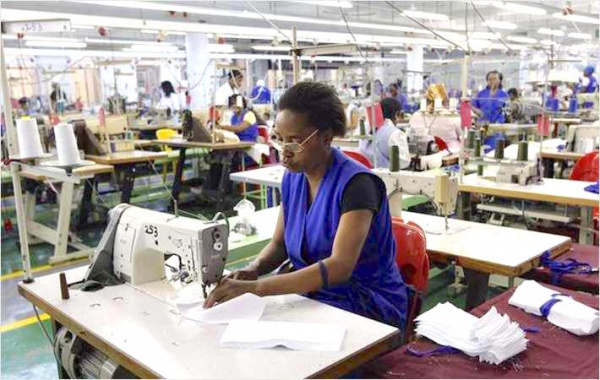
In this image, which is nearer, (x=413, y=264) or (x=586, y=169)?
(x=413, y=264)

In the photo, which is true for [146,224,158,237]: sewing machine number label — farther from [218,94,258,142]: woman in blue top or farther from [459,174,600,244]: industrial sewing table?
[218,94,258,142]: woman in blue top

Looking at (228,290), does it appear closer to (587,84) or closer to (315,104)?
(315,104)

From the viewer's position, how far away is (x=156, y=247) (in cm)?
196

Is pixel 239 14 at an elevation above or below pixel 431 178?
above

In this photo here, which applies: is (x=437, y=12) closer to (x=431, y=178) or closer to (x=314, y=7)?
(x=314, y=7)

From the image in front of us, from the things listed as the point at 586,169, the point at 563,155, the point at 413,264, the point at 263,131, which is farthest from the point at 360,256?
the point at 263,131

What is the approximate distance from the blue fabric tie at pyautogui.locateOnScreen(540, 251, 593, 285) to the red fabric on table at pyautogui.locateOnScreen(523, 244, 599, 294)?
0.6 inches

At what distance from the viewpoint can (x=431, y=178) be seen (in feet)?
8.80

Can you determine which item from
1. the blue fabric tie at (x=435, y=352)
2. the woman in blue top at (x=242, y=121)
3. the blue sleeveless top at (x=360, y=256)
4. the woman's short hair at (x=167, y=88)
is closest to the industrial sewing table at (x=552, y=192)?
the blue sleeveless top at (x=360, y=256)

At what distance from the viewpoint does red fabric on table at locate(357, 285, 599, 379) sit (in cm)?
139

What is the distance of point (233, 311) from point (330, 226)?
433mm

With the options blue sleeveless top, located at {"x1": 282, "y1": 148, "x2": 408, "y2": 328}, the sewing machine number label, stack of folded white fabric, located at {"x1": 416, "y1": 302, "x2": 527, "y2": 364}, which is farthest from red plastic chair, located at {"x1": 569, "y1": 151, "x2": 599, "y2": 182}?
the sewing machine number label

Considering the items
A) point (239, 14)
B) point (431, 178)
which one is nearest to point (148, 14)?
point (239, 14)

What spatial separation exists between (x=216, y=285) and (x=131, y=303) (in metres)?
0.30
